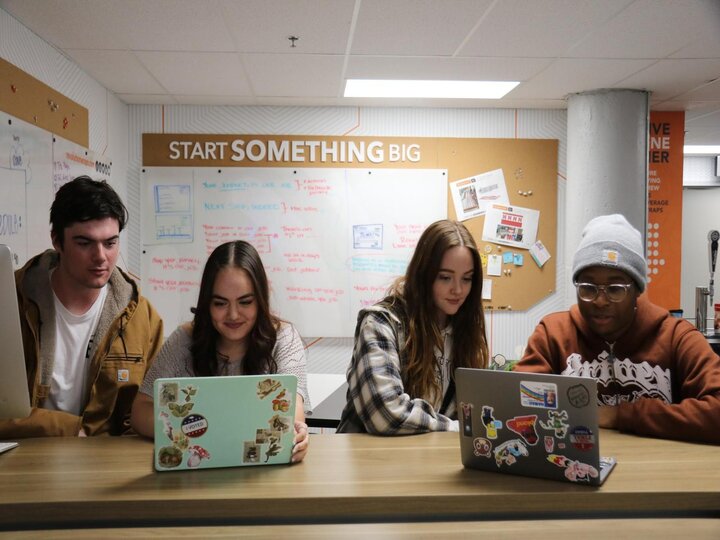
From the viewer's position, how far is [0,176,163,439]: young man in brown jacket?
2057 mm

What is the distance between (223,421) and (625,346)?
125cm

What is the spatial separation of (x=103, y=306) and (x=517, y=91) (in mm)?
3090

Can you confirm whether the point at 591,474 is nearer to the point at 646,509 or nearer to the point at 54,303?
the point at 646,509

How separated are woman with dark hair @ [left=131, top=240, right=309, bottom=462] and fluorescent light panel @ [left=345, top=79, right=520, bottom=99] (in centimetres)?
235

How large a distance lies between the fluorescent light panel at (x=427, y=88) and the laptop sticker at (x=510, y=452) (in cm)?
300

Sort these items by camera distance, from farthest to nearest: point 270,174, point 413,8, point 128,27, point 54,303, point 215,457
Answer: point 270,174 < point 128,27 < point 413,8 < point 54,303 < point 215,457

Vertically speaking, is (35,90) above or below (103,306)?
above

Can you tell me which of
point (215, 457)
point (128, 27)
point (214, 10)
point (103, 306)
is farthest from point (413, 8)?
point (215, 457)

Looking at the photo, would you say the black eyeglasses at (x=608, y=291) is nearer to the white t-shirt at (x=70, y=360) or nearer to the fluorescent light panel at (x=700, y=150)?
the white t-shirt at (x=70, y=360)

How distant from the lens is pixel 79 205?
2082 millimetres

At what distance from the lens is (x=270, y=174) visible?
452 centimetres

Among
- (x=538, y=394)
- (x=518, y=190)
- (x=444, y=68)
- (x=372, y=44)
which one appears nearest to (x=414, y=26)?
(x=372, y=44)

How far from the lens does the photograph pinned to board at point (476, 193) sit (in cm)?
459

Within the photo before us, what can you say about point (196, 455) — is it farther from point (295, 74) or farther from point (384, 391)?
point (295, 74)
